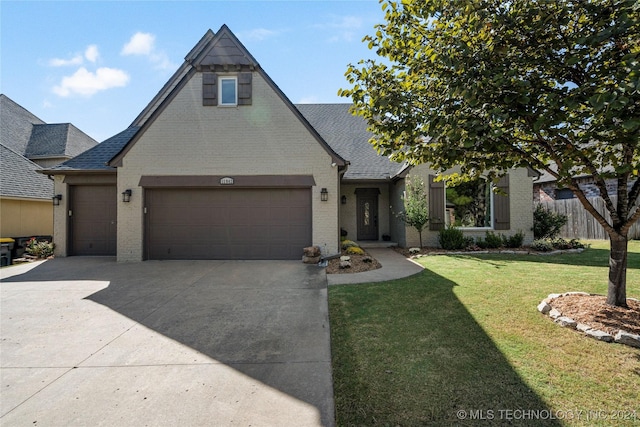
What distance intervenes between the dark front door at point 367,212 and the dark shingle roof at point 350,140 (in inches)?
48.6

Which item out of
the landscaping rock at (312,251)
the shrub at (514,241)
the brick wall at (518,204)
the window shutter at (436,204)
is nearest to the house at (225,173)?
the landscaping rock at (312,251)

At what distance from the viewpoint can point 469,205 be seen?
13.1m

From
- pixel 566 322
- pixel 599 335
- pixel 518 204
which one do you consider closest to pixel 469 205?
pixel 518 204

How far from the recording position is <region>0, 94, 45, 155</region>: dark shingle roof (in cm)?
1843

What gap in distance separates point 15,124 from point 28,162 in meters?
7.88

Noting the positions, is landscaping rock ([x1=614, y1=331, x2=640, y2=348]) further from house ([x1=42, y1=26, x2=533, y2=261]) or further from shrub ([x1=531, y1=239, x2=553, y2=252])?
shrub ([x1=531, y1=239, x2=553, y2=252])

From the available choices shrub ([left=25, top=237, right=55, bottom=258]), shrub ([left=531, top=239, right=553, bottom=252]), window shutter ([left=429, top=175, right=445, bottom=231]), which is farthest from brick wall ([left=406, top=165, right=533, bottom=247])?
shrub ([left=25, top=237, right=55, bottom=258])

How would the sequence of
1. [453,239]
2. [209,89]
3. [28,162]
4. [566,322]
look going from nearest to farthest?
[566,322] < [209,89] < [453,239] < [28,162]

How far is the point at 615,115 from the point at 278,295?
5.23 meters

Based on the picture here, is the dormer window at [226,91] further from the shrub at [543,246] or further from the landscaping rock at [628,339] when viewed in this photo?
the shrub at [543,246]

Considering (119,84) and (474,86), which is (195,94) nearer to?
(119,84)

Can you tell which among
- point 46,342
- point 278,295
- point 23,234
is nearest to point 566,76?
point 278,295

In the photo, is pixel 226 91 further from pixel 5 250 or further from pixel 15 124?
pixel 15 124

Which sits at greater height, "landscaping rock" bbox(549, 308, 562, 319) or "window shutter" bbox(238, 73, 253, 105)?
"window shutter" bbox(238, 73, 253, 105)
